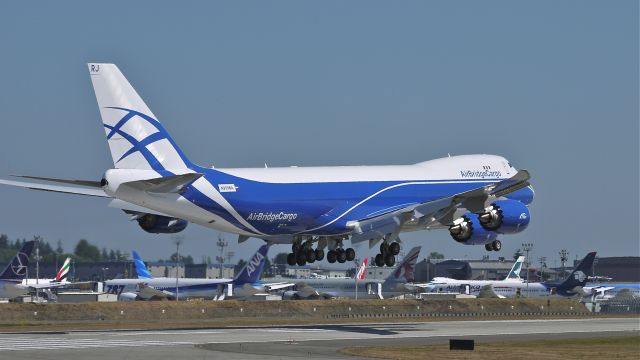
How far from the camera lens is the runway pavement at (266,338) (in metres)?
52.1

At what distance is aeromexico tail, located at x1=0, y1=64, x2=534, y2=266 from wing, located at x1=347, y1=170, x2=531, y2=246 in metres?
0.06

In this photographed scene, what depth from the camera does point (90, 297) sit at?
140250 mm

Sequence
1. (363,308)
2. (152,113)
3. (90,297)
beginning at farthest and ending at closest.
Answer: (90,297), (363,308), (152,113)

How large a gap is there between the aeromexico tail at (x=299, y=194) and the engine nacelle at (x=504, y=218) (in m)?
0.06

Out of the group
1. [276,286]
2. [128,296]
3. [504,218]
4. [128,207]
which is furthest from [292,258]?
[276,286]

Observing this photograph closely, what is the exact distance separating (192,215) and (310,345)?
10.8 m

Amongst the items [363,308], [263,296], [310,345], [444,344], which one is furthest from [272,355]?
[263,296]

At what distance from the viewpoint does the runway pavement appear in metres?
52.1

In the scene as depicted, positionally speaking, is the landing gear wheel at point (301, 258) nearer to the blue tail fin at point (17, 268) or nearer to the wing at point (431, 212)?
the wing at point (431, 212)

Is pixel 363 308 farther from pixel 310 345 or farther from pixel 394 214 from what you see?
pixel 310 345

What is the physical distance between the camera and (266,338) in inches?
2601

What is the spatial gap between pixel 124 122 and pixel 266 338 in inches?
584

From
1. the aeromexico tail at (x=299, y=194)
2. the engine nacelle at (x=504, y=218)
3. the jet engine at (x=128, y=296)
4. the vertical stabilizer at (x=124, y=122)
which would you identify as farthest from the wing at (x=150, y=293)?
the vertical stabilizer at (x=124, y=122)

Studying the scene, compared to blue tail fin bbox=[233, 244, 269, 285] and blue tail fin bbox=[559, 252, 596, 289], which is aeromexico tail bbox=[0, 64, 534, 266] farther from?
blue tail fin bbox=[559, 252, 596, 289]
